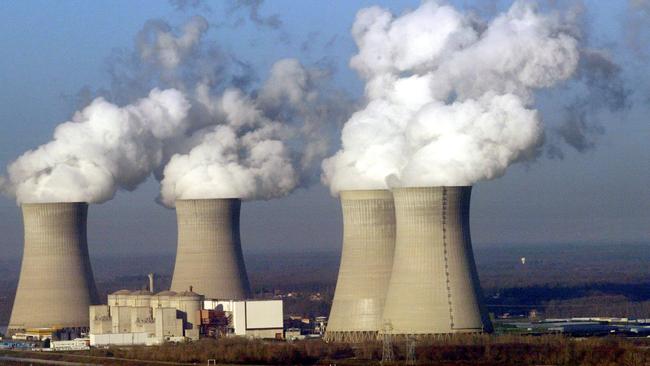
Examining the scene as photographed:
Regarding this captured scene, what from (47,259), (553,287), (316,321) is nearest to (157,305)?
(47,259)

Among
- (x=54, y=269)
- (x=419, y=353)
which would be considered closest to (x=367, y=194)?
(x=419, y=353)

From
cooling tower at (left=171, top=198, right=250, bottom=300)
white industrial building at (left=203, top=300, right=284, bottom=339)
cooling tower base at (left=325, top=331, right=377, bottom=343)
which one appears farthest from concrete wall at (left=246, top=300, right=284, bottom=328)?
cooling tower base at (left=325, top=331, right=377, bottom=343)

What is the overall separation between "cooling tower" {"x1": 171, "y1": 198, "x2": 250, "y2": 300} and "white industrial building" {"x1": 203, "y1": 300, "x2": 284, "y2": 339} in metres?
0.44

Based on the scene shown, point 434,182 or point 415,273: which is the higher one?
point 434,182

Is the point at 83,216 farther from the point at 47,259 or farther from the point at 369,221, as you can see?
the point at 369,221

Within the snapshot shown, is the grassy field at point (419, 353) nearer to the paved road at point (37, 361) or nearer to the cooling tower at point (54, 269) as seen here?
the paved road at point (37, 361)

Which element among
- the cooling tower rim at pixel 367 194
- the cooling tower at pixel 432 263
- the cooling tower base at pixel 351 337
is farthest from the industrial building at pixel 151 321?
the cooling tower at pixel 432 263

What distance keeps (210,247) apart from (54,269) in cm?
374

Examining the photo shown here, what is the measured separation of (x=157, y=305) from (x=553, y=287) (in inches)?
1213

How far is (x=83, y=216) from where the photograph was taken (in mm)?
36312

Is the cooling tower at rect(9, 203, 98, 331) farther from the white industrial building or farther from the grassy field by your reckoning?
the white industrial building

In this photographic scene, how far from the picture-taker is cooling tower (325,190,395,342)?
32969 millimetres

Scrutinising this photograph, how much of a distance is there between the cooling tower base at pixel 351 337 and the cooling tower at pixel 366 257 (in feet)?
0.07

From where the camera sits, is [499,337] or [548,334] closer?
[499,337]
